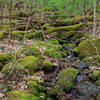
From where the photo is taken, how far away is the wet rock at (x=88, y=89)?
15.8 feet

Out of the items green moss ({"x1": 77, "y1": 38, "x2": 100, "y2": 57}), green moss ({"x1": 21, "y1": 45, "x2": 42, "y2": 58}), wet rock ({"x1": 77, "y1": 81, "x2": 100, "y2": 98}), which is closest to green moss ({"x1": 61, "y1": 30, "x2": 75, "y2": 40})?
green moss ({"x1": 77, "y1": 38, "x2": 100, "y2": 57})

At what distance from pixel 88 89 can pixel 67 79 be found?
3.24 feet

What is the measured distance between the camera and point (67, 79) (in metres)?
5.23

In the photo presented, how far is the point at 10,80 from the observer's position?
4734 mm

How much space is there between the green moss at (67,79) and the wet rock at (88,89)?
0.42 metres

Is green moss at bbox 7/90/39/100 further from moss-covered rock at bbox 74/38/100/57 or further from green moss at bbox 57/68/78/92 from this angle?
moss-covered rock at bbox 74/38/100/57

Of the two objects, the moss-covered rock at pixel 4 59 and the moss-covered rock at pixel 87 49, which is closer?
the moss-covered rock at pixel 4 59

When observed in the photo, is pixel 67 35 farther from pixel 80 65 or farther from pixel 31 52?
pixel 31 52

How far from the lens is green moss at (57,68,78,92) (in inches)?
196

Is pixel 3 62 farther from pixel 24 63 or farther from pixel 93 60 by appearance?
pixel 93 60

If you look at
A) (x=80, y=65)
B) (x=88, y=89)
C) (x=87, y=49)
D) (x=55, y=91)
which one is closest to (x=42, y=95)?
(x=55, y=91)

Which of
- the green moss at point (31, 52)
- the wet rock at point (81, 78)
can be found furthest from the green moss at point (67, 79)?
the green moss at point (31, 52)

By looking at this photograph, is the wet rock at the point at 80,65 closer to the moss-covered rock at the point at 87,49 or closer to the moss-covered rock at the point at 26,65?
the moss-covered rock at the point at 87,49

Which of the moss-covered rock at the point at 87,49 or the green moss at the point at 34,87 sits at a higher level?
the moss-covered rock at the point at 87,49
